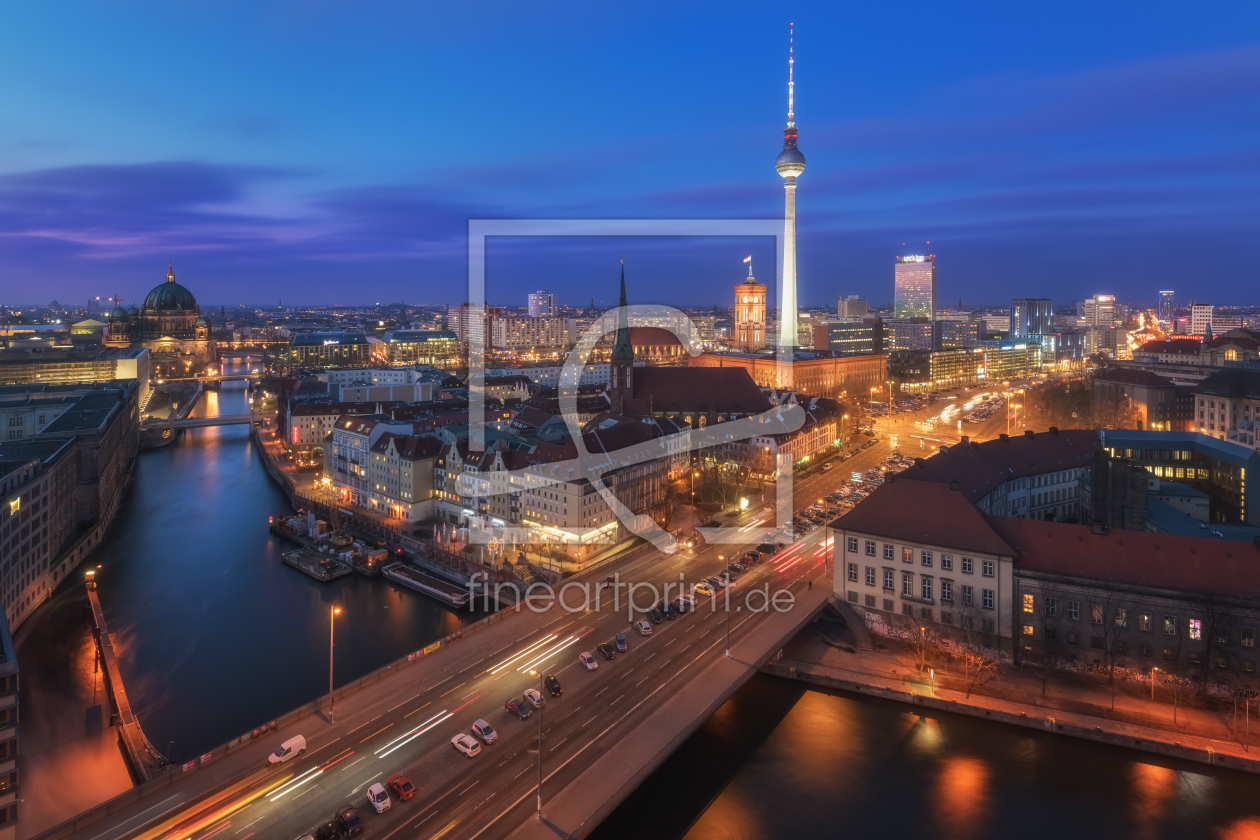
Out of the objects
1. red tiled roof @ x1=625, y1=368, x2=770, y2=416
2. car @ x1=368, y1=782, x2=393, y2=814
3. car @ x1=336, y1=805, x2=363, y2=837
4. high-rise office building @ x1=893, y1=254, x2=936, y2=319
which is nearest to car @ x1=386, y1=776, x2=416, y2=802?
car @ x1=368, y1=782, x2=393, y2=814

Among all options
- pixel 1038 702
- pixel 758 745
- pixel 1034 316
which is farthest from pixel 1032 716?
pixel 1034 316

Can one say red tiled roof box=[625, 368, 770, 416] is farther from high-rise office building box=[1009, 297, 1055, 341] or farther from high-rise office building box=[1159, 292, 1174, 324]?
high-rise office building box=[1159, 292, 1174, 324]

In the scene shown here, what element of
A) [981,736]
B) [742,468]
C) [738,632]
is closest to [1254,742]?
[981,736]

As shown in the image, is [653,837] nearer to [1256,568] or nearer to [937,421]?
[1256,568]

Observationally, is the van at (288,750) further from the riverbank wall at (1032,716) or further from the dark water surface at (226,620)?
the riverbank wall at (1032,716)

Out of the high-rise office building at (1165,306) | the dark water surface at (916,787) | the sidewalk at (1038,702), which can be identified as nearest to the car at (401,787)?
A: the dark water surface at (916,787)

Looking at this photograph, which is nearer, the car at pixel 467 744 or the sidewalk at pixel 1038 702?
the car at pixel 467 744

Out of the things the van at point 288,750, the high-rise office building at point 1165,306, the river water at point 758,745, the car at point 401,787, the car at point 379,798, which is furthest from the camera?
the high-rise office building at point 1165,306

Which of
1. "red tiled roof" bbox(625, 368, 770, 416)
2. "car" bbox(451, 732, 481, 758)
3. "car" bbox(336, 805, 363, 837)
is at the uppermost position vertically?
"red tiled roof" bbox(625, 368, 770, 416)
